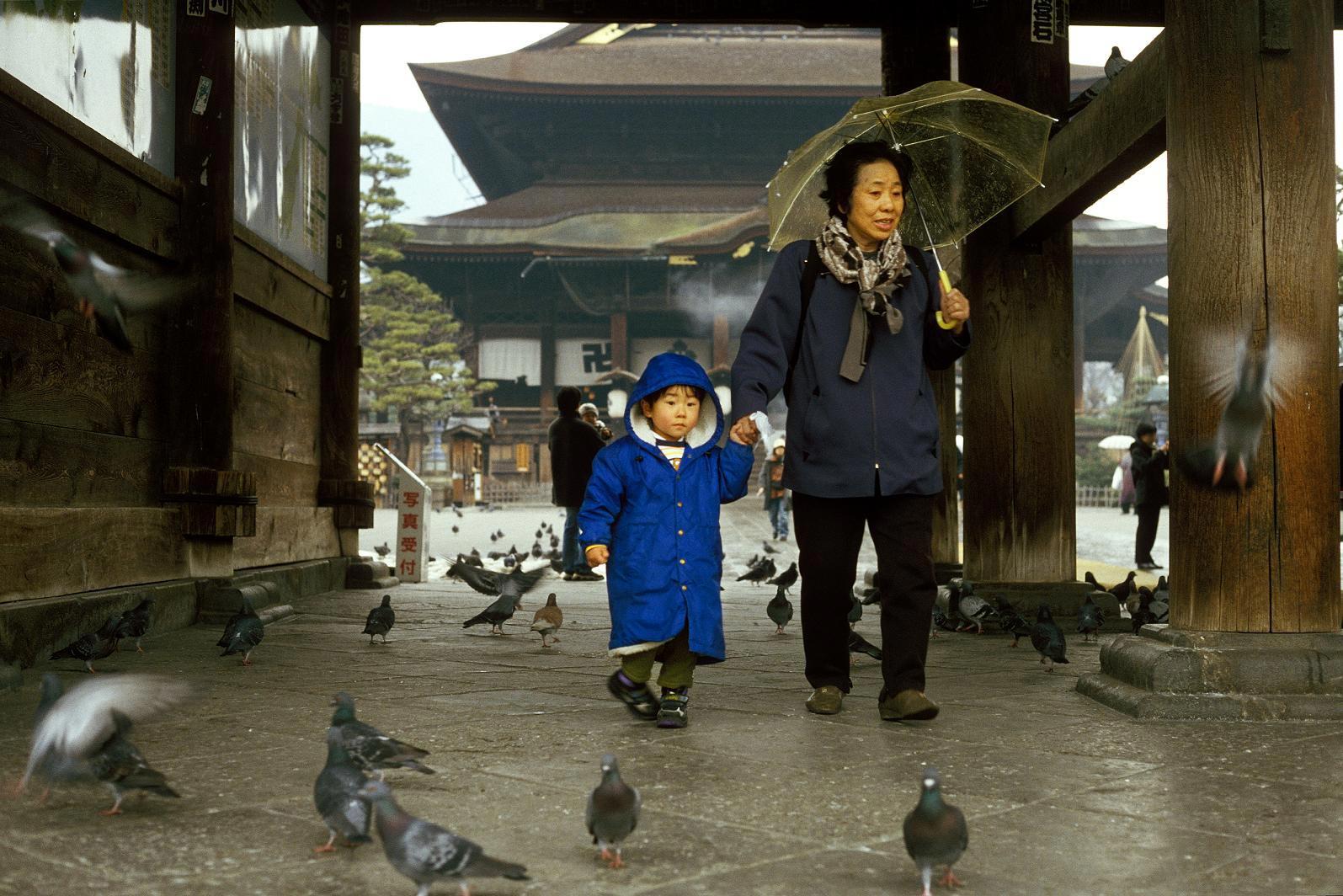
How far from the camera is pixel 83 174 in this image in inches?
187

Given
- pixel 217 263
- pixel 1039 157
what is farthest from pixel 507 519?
pixel 1039 157

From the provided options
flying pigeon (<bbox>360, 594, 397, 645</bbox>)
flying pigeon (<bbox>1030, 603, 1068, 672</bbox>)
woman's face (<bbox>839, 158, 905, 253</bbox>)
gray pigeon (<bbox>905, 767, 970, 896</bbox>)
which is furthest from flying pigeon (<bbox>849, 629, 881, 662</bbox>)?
gray pigeon (<bbox>905, 767, 970, 896</bbox>)

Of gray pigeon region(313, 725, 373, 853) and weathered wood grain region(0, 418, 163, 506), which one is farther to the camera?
weathered wood grain region(0, 418, 163, 506)

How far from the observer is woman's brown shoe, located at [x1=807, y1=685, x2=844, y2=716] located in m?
3.67

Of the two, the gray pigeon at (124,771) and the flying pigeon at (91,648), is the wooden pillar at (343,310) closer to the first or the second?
the flying pigeon at (91,648)

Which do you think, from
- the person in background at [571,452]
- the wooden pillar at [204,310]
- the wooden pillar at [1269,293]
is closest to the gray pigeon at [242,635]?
the wooden pillar at [204,310]

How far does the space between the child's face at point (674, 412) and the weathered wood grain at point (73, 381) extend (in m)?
2.20

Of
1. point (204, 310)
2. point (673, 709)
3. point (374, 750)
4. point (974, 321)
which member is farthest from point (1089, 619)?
point (204, 310)

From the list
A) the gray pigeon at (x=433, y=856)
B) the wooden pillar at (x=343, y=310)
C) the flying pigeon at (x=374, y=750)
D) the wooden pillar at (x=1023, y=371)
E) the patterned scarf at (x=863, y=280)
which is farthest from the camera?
the wooden pillar at (x=343, y=310)

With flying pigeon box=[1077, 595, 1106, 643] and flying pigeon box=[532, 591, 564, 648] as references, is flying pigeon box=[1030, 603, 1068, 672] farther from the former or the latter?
flying pigeon box=[532, 591, 564, 648]

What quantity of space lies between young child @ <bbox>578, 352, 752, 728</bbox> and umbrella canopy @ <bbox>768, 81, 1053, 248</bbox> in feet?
2.76

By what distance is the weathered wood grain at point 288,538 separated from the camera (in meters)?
6.71

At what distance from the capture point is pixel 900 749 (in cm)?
312

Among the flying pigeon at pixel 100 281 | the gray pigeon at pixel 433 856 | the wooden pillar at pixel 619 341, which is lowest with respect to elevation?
the gray pigeon at pixel 433 856
